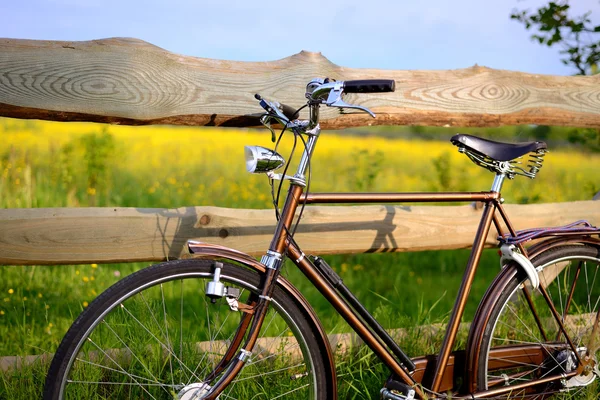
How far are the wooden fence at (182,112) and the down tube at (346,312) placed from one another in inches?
27.6

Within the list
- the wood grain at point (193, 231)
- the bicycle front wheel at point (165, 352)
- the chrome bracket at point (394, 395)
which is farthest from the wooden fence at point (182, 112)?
the chrome bracket at point (394, 395)

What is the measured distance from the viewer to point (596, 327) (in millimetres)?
2674

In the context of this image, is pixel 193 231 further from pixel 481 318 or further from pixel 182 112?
pixel 481 318

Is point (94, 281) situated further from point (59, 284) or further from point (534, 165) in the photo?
point (534, 165)

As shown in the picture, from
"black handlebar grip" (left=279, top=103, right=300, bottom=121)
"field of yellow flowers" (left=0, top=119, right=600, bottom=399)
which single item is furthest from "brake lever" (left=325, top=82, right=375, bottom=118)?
"field of yellow flowers" (left=0, top=119, right=600, bottom=399)

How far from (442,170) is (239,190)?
1.82 m

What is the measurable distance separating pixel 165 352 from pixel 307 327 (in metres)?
0.73

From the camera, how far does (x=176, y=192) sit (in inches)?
239

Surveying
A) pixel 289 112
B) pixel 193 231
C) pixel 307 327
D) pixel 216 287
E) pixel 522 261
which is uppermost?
pixel 289 112

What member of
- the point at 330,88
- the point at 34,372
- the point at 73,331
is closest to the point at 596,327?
the point at 330,88

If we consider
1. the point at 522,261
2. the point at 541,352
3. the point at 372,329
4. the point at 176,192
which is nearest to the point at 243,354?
the point at 372,329

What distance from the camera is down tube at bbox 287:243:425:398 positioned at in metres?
2.01

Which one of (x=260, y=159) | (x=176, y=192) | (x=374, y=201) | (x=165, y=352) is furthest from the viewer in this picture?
(x=176, y=192)

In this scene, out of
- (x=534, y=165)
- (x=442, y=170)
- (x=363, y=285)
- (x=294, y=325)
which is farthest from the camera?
(x=442, y=170)
